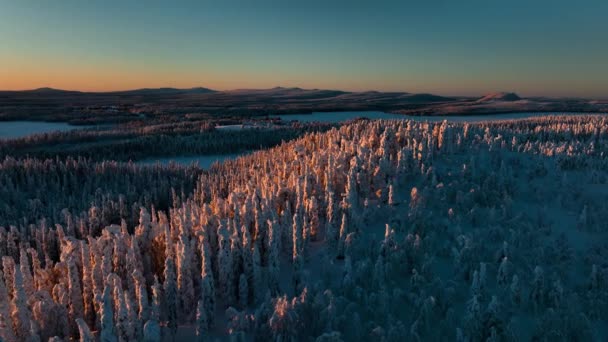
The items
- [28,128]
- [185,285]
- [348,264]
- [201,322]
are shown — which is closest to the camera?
[201,322]

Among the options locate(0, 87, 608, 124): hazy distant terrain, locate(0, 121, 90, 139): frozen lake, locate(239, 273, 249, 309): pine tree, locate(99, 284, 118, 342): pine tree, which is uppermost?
locate(0, 87, 608, 124): hazy distant terrain

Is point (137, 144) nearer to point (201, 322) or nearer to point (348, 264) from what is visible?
point (348, 264)

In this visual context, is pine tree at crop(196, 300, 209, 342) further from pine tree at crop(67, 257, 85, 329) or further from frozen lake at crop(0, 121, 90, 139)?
frozen lake at crop(0, 121, 90, 139)

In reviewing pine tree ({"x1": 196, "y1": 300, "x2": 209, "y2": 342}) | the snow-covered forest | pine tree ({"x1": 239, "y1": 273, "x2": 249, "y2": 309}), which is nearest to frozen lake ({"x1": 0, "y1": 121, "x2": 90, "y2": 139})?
the snow-covered forest

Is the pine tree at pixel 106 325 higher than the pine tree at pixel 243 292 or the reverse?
higher

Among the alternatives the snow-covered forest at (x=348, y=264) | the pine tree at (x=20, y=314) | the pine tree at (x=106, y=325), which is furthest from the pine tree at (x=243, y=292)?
the pine tree at (x=20, y=314)

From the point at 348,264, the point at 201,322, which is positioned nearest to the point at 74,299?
the point at 201,322

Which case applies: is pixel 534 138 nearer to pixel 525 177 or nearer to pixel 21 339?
pixel 525 177

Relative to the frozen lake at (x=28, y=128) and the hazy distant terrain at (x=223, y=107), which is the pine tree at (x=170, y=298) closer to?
the frozen lake at (x=28, y=128)
